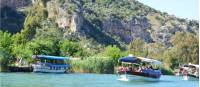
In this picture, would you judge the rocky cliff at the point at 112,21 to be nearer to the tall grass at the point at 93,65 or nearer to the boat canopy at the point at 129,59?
the tall grass at the point at 93,65

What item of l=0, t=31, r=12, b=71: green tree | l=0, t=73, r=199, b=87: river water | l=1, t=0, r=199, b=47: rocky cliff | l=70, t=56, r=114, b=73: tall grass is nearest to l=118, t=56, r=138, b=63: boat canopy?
l=0, t=73, r=199, b=87: river water

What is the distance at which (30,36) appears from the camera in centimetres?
2470

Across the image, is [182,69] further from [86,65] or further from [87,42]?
[87,42]

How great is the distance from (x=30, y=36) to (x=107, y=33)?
10.7 meters

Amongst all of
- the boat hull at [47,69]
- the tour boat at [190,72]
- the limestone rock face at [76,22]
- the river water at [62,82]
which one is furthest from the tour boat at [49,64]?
the limestone rock face at [76,22]

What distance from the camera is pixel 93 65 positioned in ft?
69.7

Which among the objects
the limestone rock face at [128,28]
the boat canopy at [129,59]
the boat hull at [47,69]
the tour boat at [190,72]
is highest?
the limestone rock face at [128,28]

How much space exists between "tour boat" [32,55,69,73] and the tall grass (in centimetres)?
65

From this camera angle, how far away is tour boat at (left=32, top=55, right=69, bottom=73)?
19203 millimetres

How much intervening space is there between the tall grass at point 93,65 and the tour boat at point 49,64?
0.65m

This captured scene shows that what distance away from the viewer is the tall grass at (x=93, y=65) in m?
20.8

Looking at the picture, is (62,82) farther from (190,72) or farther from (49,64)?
(190,72)

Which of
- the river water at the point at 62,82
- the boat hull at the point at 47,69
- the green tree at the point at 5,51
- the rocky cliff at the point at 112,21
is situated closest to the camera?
the river water at the point at 62,82

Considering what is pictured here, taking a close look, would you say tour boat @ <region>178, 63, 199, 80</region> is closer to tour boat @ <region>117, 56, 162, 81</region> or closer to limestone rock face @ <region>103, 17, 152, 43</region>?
tour boat @ <region>117, 56, 162, 81</region>
